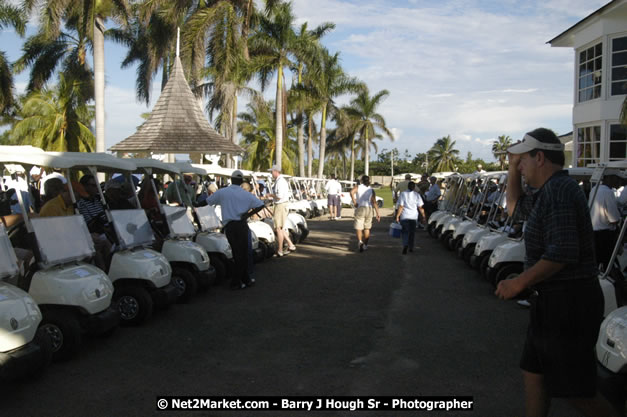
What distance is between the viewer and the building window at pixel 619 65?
19898 mm

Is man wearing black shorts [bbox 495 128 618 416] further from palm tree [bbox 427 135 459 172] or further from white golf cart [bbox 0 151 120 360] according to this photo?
palm tree [bbox 427 135 459 172]

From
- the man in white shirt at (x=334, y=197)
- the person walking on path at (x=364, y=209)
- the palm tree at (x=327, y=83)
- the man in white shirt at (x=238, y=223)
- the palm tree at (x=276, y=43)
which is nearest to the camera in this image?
the man in white shirt at (x=238, y=223)

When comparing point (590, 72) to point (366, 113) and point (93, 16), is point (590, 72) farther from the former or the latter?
point (366, 113)

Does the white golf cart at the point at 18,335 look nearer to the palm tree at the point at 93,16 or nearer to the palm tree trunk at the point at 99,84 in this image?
the palm tree trunk at the point at 99,84

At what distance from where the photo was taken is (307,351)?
5703mm

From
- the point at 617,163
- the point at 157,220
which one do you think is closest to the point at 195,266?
the point at 157,220

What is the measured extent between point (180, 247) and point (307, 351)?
298cm

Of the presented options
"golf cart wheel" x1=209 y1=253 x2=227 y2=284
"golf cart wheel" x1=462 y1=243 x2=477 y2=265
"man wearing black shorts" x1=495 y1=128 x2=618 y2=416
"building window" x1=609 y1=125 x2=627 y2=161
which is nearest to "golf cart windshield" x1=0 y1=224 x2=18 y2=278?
"man wearing black shorts" x1=495 y1=128 x2=618 y2=416

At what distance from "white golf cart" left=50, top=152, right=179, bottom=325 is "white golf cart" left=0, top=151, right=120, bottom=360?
534 mm

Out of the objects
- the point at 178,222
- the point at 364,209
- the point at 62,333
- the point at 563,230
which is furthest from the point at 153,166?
the point at 563,230

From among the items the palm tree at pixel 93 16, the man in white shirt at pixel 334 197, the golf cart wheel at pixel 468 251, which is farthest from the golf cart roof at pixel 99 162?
the palm tree at pixel 93 16

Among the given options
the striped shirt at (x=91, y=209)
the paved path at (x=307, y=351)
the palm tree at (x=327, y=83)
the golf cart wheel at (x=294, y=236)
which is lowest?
the paved path at (x=307, y=351)

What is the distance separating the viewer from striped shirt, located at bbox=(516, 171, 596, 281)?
2.88 meters

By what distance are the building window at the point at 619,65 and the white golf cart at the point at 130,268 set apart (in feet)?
59.5
